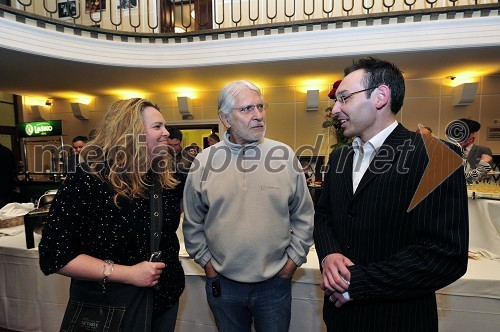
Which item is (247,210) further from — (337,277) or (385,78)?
(385,78)

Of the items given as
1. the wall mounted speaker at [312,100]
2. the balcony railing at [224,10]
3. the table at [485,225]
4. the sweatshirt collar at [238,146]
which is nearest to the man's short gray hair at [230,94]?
the sweatshirt collar at [238,146]

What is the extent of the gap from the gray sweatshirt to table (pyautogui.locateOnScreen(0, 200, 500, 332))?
50cm

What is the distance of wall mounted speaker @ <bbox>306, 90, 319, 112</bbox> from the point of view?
19.4 feet

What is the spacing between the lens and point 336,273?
974 mm

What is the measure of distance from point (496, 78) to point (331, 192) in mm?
6240

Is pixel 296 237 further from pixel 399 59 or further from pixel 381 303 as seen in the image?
pixel 399 59

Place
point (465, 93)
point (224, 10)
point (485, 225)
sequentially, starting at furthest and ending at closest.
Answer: point (224, 10) → point (465, 93) → point (485, 225)

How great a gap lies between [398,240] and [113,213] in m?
0.94

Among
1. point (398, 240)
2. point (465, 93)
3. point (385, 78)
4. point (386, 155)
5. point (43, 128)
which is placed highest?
point (465, 93)

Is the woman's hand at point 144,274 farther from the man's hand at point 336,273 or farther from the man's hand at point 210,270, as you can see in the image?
the man's hand at point 336,273

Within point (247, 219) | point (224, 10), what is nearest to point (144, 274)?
point (247, 219)

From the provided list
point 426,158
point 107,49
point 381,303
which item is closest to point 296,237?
point 381,303

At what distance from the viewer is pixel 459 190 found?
85cm

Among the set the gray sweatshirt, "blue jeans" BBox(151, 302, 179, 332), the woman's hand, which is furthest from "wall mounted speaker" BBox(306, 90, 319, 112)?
the woman's hand
